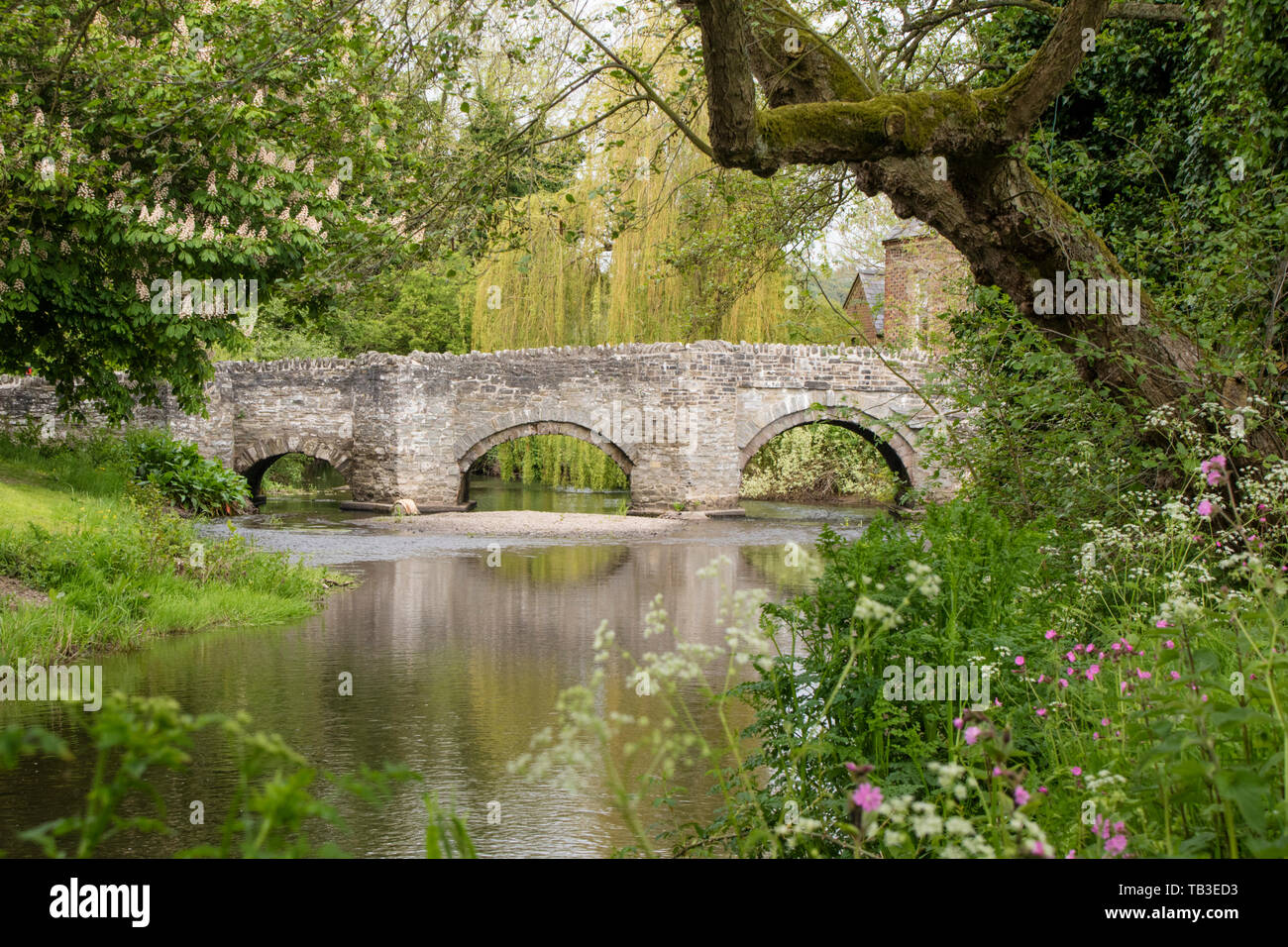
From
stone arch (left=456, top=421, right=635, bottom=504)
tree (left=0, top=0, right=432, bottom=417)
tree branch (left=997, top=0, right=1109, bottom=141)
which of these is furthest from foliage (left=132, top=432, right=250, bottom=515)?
tree branch (left=997, top=0, right=1109, bottom=141)

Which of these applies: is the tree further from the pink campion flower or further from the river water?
the pink campion flower

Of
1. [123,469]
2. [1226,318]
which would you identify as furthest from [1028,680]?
[123,469]

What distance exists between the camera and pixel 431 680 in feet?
27.6

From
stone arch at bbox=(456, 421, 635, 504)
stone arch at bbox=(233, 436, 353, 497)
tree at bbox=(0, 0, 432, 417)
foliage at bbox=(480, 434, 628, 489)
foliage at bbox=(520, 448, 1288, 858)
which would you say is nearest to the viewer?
foliage at bbox=(520, 448, 1288, 858)

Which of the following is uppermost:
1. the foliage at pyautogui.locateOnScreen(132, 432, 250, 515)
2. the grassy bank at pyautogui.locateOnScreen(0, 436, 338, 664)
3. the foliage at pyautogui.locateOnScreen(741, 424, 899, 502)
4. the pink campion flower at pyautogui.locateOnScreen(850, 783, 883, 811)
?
the foliage at pyautogui.locateOnScreen(741, 424, 899, 502)

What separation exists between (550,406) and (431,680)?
14.5 m

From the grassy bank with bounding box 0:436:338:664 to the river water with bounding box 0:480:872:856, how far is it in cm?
35

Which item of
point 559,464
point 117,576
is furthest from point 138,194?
point 559,464

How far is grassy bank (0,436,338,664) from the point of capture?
871cm

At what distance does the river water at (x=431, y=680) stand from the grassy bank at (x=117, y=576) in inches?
13.7

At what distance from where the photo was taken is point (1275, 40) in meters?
6.33

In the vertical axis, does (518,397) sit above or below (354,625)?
above
